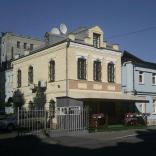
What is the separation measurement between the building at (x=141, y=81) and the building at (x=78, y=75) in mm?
1680

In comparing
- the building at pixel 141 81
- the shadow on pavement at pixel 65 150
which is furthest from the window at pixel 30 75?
the shadow on pavement at pixel 65 150

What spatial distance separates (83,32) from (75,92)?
252 inches

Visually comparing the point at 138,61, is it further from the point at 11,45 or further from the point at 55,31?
the point at 11,45

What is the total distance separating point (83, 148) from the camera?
1766 cm

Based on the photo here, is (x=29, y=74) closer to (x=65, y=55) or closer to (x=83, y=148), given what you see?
(x=65, y=55)

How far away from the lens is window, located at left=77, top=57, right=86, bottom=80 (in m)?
32.5

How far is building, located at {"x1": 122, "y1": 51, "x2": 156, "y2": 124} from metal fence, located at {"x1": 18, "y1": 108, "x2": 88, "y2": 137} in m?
13.0

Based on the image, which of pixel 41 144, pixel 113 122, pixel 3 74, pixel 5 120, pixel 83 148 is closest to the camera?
pixel 83 148

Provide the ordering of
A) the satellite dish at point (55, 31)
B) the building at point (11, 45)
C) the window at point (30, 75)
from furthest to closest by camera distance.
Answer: the building at point (11, 45), the satellite dish at point (55, 31), the window at point (30, 75)

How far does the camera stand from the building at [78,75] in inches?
1245

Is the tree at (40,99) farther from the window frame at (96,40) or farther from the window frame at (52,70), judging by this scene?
the window frame at (96,40)

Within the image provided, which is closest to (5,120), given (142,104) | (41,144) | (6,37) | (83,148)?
(41,144)

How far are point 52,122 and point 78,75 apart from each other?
9136 mm

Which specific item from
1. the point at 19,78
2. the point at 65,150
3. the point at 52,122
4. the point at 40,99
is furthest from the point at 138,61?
the point at 65,150
